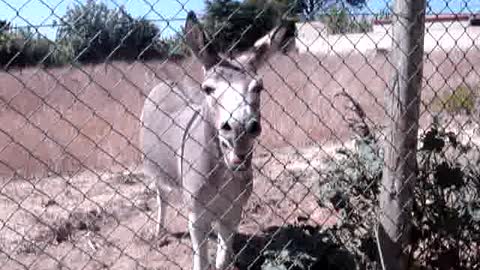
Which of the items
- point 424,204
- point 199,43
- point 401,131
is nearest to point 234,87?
point 199,43

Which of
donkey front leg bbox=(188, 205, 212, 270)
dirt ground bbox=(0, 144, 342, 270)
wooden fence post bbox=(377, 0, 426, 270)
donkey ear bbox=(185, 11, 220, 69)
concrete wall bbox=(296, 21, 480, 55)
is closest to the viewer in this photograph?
wooden fence post bbox=(377, 0, 426, 270)

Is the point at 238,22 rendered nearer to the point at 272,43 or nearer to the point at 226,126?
the point at 272,43

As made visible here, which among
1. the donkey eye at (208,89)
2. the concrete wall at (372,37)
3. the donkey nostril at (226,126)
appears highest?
the concrete wall at (372,37)

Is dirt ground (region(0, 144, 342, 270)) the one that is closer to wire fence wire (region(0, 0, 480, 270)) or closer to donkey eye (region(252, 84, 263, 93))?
wire fence wire (region(0, 0, 480, 270))

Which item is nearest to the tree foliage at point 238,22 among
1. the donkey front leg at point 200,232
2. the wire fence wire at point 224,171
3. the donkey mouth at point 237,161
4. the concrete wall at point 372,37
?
the wire fence wire at point 224,171

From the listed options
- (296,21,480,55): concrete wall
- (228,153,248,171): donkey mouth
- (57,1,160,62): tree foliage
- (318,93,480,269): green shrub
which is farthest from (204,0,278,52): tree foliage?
(318,93,480,269): green shrub

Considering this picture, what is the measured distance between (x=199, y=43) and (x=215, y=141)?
37.2 inches

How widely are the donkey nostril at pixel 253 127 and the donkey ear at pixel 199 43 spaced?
0.49 m

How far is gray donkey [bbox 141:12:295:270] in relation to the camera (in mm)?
4094

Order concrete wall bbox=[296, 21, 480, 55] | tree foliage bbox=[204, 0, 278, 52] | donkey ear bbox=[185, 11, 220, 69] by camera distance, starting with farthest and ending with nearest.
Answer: concrete wall bbox=[296, 21, 480, 55] < tree foliage bbox=[204, 0, 278, 52] < donkey ear bbox=[185, 11, 220, 69]

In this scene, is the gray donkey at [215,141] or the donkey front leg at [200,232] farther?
the donkey front leg at [200,232]

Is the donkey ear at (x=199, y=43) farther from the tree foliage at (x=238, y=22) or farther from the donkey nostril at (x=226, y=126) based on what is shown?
the donkey nostril at (x=226, y=126)

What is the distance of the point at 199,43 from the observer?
4.02 metres

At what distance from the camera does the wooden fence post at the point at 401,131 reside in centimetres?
364
